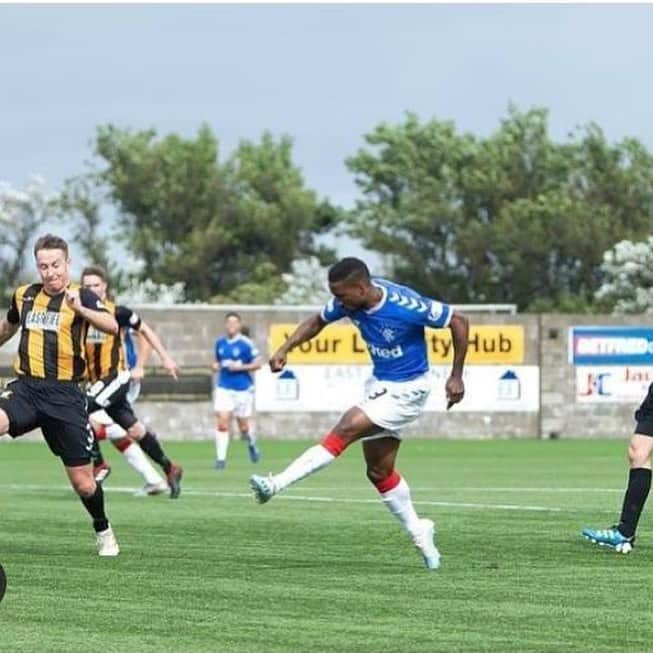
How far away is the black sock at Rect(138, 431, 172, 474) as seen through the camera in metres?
20.8

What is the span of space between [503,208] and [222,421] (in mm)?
65704

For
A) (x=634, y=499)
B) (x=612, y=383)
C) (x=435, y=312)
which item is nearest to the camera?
(x=435, y=312)

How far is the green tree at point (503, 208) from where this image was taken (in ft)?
304

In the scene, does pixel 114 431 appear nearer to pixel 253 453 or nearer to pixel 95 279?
pixel 95 279

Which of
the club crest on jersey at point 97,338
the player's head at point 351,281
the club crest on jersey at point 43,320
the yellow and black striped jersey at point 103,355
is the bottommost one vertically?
the yellow and black striped jersey at point 103,355

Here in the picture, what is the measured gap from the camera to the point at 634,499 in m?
14.7

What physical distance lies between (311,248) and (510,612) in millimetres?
95375

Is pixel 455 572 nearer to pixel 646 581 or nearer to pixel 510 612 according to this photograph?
pixel 646 581

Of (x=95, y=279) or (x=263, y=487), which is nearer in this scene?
(x=263, y=487)

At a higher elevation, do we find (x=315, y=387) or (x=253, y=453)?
(x=315, y=387)

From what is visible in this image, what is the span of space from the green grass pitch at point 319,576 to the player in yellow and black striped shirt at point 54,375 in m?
0.75

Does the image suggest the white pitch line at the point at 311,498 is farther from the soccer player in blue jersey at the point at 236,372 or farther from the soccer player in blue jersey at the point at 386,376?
the soccer player in blue jersey at the point at 236,372

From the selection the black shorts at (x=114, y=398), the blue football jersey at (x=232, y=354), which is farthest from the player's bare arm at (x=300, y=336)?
the blue football jersey at (x=232, y=354)

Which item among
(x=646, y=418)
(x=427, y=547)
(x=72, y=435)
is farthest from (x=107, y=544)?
(x=646, y=418)
